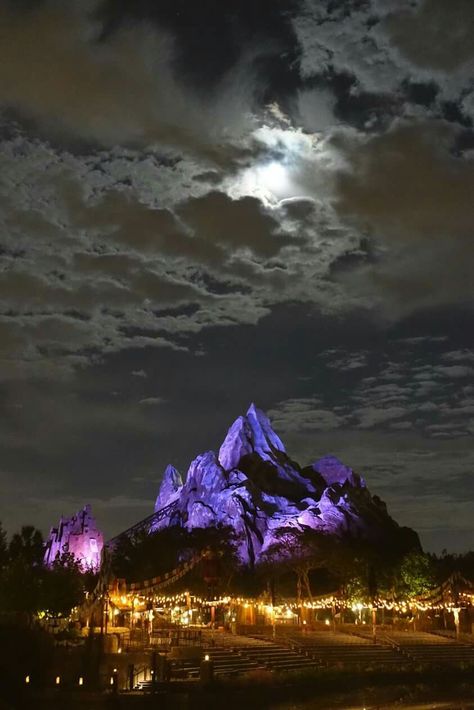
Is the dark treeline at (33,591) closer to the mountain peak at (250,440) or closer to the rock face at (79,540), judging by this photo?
A: the rock face at (79,540)

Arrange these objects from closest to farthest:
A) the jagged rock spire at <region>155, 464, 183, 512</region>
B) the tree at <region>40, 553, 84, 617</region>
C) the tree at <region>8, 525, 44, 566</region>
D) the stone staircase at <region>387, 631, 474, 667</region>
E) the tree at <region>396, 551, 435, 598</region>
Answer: the stone staircase at <region>387, 631, 474, 667</region>
the tree at <region>40, 553, 84, 617</region>
the tree at <region>396, 551, 435, 598</region>
the tree at <region>8, 525, 44, 566</region>
the jagged rock spire at <region>155, 464, 183, 512</region>

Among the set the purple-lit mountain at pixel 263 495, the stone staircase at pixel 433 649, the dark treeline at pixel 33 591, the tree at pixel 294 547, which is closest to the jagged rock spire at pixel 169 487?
the purple-lit mountain at pixel 263 495

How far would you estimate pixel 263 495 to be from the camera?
126875 millimetres

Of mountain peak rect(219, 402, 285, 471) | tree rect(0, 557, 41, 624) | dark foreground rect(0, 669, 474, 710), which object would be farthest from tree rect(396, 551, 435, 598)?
mountain peak rect(219, 402, 285, 471)

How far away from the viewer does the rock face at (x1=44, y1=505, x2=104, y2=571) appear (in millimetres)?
92562

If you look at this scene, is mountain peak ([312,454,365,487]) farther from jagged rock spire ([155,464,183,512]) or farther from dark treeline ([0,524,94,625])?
dark treeline ([0,524,94,625])

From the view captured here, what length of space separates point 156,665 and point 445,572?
2395 inches

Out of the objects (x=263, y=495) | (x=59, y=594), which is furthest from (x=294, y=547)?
(x=59, y=594)

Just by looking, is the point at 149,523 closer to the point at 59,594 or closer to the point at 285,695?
the point at 59,594

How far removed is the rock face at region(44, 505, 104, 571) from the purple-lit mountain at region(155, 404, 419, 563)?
2450 cm

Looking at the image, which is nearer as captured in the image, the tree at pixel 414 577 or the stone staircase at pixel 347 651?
the stone staircase at pixel 347 651

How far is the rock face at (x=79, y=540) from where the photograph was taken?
9256cm

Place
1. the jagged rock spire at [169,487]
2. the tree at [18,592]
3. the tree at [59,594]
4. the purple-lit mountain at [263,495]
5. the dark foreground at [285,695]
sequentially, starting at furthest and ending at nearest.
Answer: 1. the jagged rock spire at [169,487]
2. the purple-lit mountain at [263,495]
3. the tree at [59,594]
4. the tree at [18,592]
5. the dark foreground at [285,695]

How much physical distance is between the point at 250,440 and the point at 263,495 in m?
17.1
